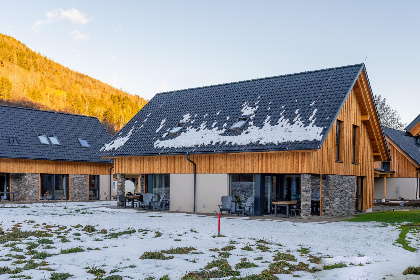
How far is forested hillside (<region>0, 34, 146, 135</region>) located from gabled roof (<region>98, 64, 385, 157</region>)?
71749 mm

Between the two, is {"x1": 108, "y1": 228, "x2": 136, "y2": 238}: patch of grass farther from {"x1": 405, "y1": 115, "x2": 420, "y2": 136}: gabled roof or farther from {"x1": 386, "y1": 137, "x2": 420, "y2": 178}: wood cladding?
{"x1": 386, "y1": 137, "x2": 420, "y2": 178}: wood cladding

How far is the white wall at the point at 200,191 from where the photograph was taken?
23188 mm

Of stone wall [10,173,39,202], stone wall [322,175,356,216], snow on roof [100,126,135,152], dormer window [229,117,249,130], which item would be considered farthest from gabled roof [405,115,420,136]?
stone wall [10,173,39,202]

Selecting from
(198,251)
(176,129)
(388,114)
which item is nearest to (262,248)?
(198,251)

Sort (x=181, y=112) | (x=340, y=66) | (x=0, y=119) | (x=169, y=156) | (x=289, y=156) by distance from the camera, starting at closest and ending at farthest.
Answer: (x=289, y=156)
(x=340, y=66)
(x=169, y=156)
(x=181, y=112)
(x=0, y=119)

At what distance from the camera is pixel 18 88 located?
345 ft

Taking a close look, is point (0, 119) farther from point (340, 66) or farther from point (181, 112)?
point (340, 66)

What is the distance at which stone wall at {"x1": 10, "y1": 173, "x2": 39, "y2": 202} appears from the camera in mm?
32000

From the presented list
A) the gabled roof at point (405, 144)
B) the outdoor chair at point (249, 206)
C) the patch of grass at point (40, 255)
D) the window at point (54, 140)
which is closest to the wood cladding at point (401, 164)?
the gabled roof at point (405, 144)

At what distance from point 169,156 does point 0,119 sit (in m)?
14.4

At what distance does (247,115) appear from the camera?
78.0ft

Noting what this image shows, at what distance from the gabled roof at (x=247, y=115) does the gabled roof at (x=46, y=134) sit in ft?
23.9

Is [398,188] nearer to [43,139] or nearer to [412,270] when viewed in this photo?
[43,139]

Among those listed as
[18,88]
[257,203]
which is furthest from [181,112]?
[18,88]
